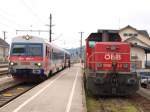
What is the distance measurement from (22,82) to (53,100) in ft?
39.2

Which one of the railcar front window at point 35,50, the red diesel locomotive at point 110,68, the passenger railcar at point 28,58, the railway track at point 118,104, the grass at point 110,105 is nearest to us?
the grass at point 110,105

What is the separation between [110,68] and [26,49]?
339 inches

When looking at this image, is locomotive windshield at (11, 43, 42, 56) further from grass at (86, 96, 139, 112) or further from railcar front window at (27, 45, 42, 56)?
grass at (86, 96, 139, 112)

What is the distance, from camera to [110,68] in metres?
18.1

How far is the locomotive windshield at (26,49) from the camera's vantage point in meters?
24.8

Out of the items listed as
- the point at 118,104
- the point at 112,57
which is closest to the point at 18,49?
the point at 112,57

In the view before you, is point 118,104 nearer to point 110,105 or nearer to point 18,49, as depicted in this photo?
point 110,105

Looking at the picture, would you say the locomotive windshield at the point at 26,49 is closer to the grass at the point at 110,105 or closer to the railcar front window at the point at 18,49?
the railcar front window at the point at 18,49

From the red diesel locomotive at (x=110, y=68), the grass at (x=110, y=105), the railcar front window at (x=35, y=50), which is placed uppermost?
the railcar front window at (x=35, y=50)

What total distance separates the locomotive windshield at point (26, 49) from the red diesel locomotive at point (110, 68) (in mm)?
5824

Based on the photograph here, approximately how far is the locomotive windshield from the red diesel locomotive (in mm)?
5824

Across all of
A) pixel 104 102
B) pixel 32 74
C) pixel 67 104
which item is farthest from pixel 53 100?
pixel 32 74

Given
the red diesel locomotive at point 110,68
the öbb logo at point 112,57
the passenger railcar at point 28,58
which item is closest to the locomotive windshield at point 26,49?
the passenger railcar at point 28,58

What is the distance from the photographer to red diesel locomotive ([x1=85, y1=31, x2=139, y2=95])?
17391 millimetres
